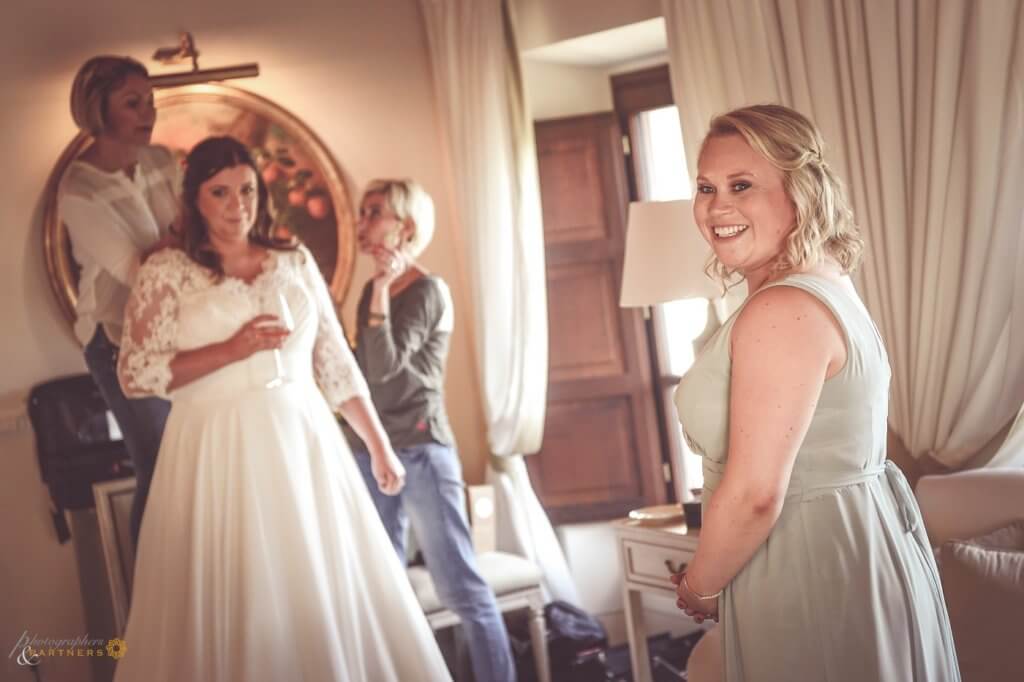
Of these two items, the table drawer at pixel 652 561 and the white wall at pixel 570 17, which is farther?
the white wall at pixel 570 17

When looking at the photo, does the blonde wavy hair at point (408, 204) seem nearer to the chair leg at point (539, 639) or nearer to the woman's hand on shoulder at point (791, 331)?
the chair leg at point (539, 639)

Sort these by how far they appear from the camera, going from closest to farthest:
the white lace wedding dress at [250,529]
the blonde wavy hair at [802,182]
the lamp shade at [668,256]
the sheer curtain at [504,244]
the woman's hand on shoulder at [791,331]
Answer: the woman's hand on shoulder at [791,331], the blonde wavy hair at [802,182], the white lace wedding dress at [250,529], the lamp shade at [668,256], the sheer curtain at [504,244]

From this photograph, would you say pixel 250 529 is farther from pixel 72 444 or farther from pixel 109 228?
pixel 72 444

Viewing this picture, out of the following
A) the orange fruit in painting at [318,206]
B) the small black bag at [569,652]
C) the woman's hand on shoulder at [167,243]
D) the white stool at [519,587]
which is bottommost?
the small black bag at [569,652]

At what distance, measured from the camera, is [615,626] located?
16.0 feet

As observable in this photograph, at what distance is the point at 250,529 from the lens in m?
3.03

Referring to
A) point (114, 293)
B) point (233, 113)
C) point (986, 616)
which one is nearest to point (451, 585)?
point (114, 293)

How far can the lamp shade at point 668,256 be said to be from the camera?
11.3 ft

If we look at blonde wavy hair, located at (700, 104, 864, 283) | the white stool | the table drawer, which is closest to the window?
the white stool

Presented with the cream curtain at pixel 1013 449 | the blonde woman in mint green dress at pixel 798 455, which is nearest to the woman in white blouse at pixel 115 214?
the blonde woman in mint green dress at pixel 798 455

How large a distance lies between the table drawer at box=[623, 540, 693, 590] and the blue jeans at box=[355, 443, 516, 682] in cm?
51

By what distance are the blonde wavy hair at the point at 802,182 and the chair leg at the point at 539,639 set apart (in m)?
2.65

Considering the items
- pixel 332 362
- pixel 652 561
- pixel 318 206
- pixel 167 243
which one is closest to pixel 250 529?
pixel 332 362

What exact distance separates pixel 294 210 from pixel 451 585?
1.89 metres
